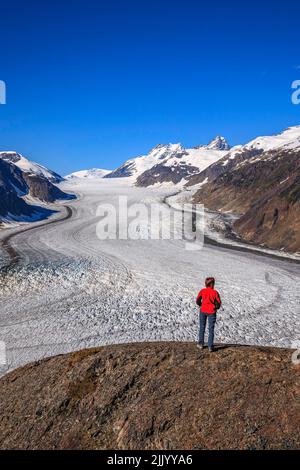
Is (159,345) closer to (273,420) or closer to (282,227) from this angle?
(273,420)

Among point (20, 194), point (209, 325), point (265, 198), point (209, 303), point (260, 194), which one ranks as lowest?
point (209, 325)

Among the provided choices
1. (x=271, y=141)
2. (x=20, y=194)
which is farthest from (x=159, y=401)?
(x=271, y=141)

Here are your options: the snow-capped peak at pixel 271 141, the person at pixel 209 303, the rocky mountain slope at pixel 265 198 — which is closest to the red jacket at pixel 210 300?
the person at pixel 209 303

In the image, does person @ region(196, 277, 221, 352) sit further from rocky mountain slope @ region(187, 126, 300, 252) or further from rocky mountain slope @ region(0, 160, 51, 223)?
rocky mountain slope @ region(0, 160, 51, 223)

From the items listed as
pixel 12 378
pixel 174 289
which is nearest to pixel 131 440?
pixel 12 378

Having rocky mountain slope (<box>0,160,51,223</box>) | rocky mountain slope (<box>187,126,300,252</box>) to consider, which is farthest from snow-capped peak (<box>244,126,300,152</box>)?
rocky mountain slope (<box>0,160,51,223</box>)

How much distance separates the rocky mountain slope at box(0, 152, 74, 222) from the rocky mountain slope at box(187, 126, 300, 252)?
30.2 m

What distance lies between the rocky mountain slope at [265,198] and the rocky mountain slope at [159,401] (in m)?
30.7

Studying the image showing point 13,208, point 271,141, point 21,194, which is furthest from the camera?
point 271,141

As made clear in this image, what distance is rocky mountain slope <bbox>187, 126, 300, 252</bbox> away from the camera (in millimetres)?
41531

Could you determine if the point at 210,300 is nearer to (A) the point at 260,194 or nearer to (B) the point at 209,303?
(B) the point at 209,303

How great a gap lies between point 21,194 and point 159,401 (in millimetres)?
83277

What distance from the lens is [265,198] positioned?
2137 inches

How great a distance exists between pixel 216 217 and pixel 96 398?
173 ft
